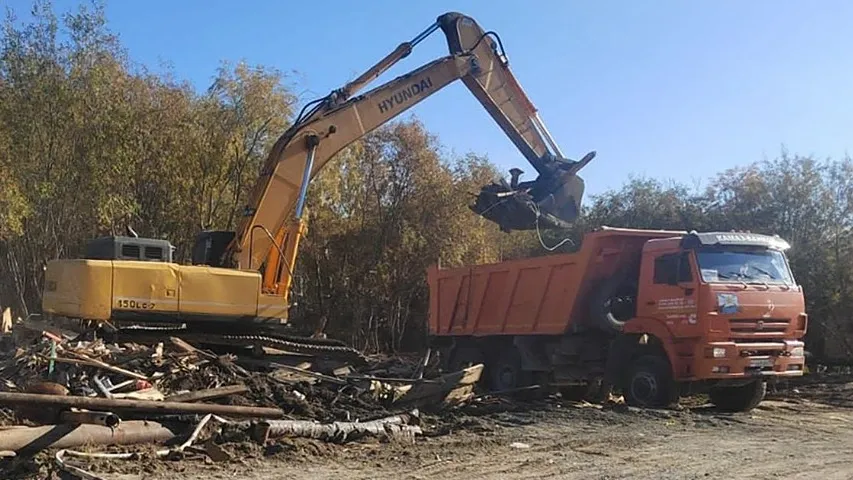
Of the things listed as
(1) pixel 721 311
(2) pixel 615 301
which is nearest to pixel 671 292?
(1) pixel 721 311

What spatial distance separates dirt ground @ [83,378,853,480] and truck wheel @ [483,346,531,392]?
2850 mm

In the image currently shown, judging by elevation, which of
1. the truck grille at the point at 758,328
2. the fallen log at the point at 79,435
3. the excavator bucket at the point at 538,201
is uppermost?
the excavator bucket at the point at 538,201

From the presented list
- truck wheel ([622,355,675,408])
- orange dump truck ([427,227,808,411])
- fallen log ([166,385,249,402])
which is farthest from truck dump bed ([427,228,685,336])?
fallen log ([166,385,249,402])

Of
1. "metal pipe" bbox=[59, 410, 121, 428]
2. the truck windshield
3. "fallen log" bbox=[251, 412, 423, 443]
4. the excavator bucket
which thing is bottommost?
"fallen log" bbox=[251, 412, 423, 443]

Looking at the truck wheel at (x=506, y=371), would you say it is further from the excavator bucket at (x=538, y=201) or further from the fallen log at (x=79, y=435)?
the fallen log at (x=79, y=435)

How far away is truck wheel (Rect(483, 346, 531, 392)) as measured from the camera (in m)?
16.5

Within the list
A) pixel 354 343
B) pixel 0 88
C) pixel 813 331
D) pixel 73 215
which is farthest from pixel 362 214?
pixel 813 331

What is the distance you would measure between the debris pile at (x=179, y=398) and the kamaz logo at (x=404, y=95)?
484cm

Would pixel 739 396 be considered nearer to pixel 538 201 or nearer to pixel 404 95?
pixel 538 201

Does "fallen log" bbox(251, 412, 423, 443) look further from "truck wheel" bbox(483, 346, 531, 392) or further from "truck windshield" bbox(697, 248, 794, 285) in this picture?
"truck wheel" bbox(483, 346, 531, 392)

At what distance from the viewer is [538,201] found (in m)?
16.1

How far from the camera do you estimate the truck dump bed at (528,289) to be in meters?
15.1

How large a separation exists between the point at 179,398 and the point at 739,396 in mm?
8881

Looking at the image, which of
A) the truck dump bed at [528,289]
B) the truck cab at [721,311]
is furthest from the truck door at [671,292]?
the truck dump bed at [528,289]
